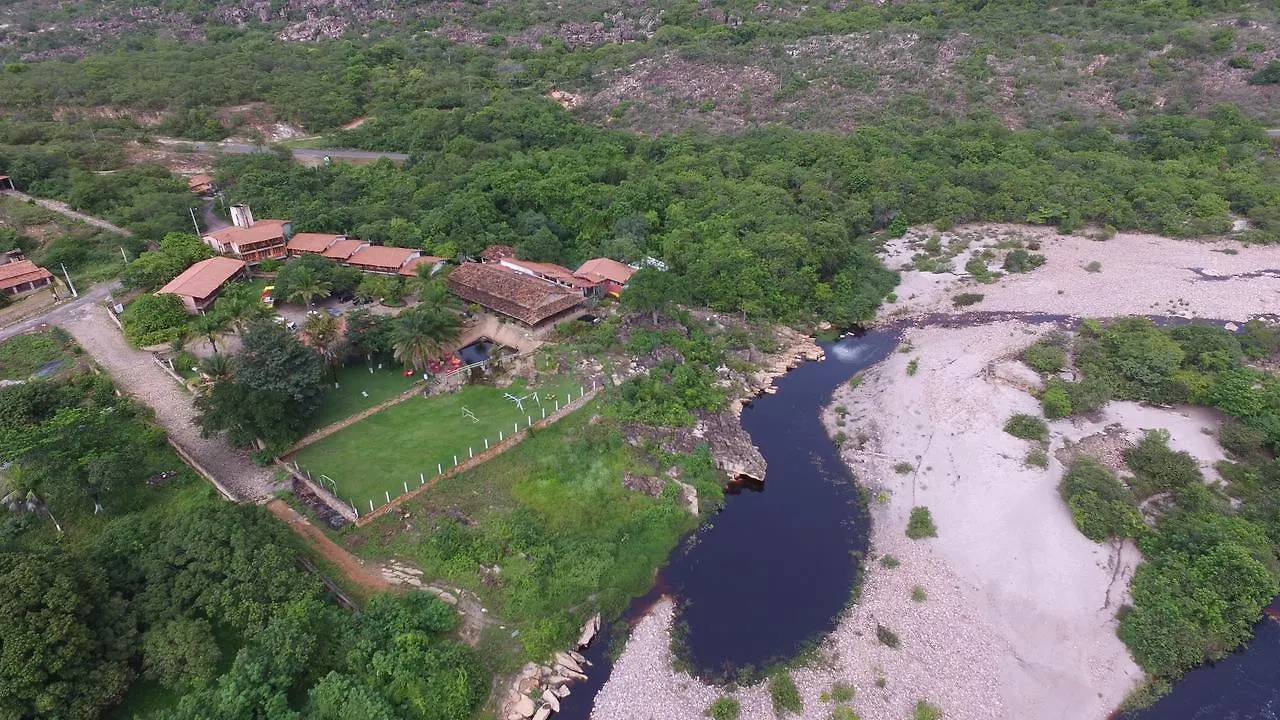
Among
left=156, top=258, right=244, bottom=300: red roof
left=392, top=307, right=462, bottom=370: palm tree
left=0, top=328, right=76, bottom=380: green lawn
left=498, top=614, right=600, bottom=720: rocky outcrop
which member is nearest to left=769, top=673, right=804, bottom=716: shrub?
left=498, top=614, right=600, bottom=720: rocky outcrop

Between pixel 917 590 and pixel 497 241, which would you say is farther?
pixel 497 241

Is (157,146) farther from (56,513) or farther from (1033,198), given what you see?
(1033,198)

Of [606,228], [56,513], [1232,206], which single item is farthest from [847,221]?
[56,513]

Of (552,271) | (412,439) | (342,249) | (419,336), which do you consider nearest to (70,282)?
(342,249)

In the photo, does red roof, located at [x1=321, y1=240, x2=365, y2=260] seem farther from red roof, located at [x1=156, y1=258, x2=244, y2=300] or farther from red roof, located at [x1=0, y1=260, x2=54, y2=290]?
red roof, located at [x1=0, y1=260, x2=54, y2=290]

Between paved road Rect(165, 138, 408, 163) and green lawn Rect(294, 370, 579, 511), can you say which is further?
paved road Rect(165, 138, 408, 163)

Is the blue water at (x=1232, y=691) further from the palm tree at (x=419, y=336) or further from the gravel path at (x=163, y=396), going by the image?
the gravel path at (x=163, y=396)

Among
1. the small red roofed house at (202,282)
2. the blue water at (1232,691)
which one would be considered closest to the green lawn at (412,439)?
the small red roofed house at (202,282)
